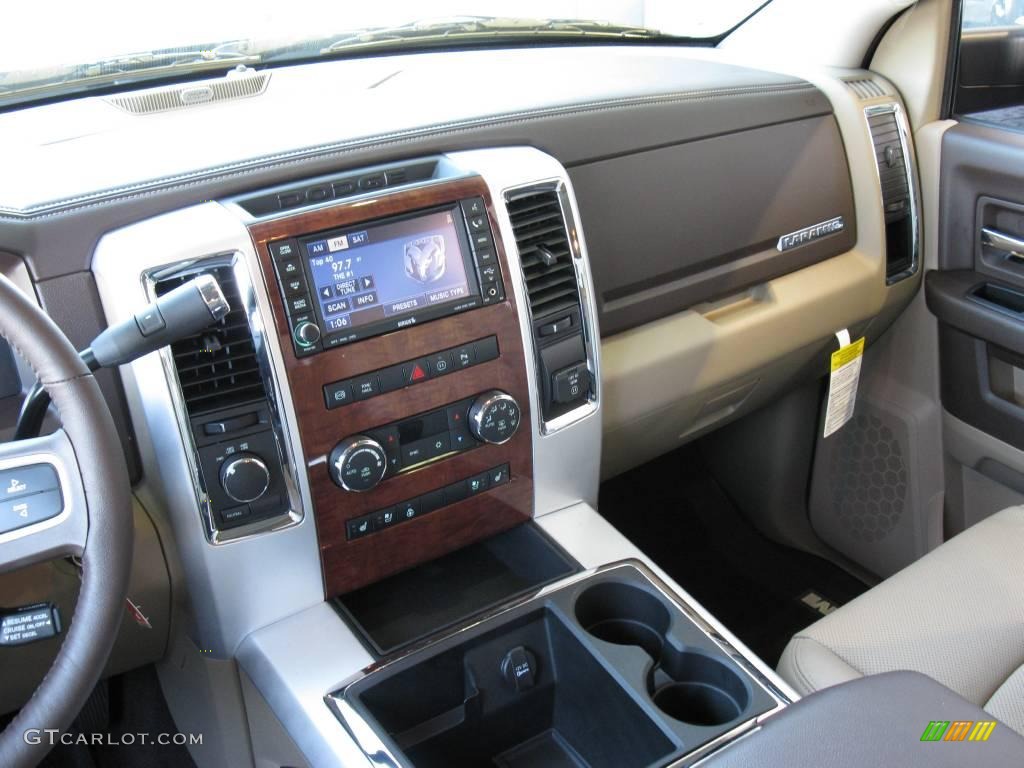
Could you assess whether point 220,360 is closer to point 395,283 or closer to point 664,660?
point 395,283

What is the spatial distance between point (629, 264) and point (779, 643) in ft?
2.91

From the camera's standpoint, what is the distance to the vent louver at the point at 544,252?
1.18m

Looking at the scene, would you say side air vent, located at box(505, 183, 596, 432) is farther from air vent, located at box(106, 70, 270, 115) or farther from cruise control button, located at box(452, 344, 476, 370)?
air vent, located at box(106, 70, 270, 115)

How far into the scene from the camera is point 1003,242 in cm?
169

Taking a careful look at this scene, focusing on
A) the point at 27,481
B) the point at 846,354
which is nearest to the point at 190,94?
the point at 27,481

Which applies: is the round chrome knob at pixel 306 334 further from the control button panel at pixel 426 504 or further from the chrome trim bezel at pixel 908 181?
the chrome trim bezel at pixel 908 181

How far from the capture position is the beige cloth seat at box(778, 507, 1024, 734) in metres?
1.18

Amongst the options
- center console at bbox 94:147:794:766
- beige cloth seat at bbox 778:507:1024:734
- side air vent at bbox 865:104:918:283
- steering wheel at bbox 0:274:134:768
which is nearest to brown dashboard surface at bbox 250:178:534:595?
center console at bbox 94:147:794:766

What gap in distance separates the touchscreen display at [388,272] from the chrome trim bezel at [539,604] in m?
0.33

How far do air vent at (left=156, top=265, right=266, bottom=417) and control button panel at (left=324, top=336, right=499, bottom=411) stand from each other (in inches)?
3.1

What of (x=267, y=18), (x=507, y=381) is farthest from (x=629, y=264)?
(x=267, y=18)

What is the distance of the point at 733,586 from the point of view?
6.82 feet

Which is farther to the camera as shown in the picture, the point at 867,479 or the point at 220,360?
the point at 867,479

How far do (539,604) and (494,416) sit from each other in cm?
21
